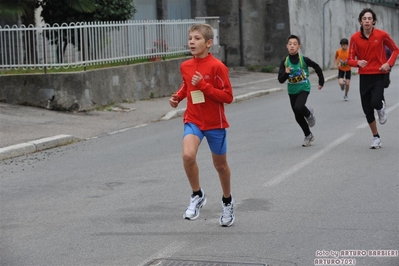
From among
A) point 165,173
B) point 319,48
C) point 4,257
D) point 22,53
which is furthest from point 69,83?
point 319,48

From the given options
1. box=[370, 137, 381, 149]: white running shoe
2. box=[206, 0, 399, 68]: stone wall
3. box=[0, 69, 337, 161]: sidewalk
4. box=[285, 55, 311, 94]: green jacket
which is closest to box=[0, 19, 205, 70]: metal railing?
box=[0, 69, 337, 161]: sidewalk

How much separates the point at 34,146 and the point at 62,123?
2.79 metres

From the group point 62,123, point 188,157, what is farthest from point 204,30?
point 62,123

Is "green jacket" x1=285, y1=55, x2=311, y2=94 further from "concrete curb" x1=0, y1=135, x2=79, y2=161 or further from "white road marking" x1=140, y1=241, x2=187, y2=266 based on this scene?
"white road marking" x1=140, y1=241, x2=187, y2=266

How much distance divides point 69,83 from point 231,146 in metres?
5.65

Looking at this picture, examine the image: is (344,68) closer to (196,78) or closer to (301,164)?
(301,164)

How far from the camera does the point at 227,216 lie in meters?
7.13

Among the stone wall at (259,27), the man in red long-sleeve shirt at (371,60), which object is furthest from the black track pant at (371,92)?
the stone wall at (259,27)

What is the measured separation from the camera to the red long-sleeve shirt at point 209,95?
6.99 metres

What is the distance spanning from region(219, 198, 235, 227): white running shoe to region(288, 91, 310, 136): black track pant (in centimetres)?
505

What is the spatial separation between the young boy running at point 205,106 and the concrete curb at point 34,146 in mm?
5369

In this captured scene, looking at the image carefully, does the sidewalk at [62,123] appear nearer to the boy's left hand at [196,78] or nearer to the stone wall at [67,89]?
the stone wall at [67,89]

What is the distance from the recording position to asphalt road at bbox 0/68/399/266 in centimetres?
628

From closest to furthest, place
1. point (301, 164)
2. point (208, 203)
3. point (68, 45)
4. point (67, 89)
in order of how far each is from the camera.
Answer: point (208, 203) → point (301, 164) → point (67, 89) → point (68, 45)
